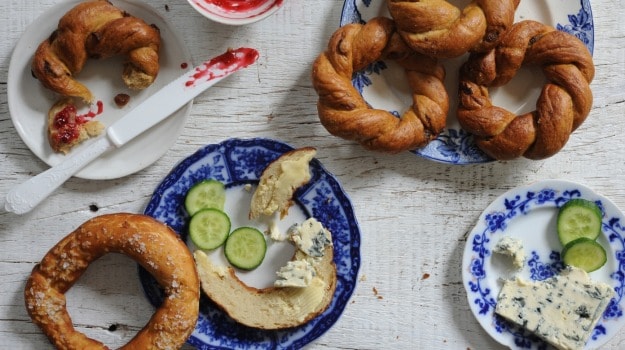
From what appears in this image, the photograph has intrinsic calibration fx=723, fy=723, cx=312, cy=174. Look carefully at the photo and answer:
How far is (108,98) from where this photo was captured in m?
2.23

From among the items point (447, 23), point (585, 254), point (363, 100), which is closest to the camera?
point (447, 23)

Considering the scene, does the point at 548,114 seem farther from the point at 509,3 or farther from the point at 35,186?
the point at 35,186

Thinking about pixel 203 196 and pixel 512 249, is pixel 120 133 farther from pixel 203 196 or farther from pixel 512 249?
pixel 512 249

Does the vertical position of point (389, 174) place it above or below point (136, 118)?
below

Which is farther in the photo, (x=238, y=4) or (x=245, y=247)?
(x=245, y=247)

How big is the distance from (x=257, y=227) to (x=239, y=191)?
0.41 ft

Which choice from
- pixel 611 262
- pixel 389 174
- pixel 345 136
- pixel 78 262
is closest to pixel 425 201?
pixel 389 174

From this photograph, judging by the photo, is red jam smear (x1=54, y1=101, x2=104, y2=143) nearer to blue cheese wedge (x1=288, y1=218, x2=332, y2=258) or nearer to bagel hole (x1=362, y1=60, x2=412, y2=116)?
blue cheese wedge (x1=288, y1=218, x2=332, y2=258)

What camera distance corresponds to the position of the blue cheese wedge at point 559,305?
2.26 meters

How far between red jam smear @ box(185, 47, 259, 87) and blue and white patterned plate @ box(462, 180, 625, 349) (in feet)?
2.90

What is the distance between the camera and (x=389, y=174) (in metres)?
2.30

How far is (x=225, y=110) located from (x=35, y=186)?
2.03 ft

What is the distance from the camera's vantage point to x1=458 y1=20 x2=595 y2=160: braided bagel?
2.07m

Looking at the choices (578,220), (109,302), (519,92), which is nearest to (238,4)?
(519,92)
